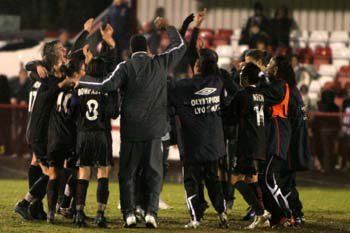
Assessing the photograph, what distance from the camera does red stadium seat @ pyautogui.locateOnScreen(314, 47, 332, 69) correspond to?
26734 mm

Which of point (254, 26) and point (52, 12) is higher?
point (52, 12)

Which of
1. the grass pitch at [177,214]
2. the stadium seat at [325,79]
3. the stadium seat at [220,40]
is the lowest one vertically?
the grass pitch at [177,214]

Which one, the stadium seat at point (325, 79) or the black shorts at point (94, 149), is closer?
the black shorts at point (94, 149)

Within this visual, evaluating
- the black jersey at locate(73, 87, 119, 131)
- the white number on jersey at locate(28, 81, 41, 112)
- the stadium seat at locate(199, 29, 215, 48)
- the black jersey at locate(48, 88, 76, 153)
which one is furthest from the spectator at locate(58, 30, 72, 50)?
the black jersey at locate(73, 87, 119, 131)

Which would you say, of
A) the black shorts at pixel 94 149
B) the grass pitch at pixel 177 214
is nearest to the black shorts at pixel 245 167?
the grass pitch at pixel 177 214

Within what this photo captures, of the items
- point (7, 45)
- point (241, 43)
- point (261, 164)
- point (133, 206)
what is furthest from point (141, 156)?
point (7, 45)

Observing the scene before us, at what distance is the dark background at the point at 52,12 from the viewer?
3064 cm

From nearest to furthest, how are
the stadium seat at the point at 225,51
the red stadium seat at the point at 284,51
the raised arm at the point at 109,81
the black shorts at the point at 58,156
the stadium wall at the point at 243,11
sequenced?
Result: the raised arm at the point at 109,81 → the black shorts at the point at 58,156 → the red stadium seat at the point at 284,51 → the stadium seat at the point at 225,51 → the stadium wall at the point at 243,11

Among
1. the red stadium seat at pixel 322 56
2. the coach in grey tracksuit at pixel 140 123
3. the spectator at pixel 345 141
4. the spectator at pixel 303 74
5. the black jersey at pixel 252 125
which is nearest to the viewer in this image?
the coach in grey tracksuit at pixel 140 123

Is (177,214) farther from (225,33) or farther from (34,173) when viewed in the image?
(225,33)

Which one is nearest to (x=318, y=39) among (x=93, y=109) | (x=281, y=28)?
(x=281, y=28)

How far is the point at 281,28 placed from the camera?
87.1ft

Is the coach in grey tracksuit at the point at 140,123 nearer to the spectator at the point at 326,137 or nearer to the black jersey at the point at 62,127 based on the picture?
the black jersey at the point at 62,127

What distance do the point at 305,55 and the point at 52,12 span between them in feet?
27.5
